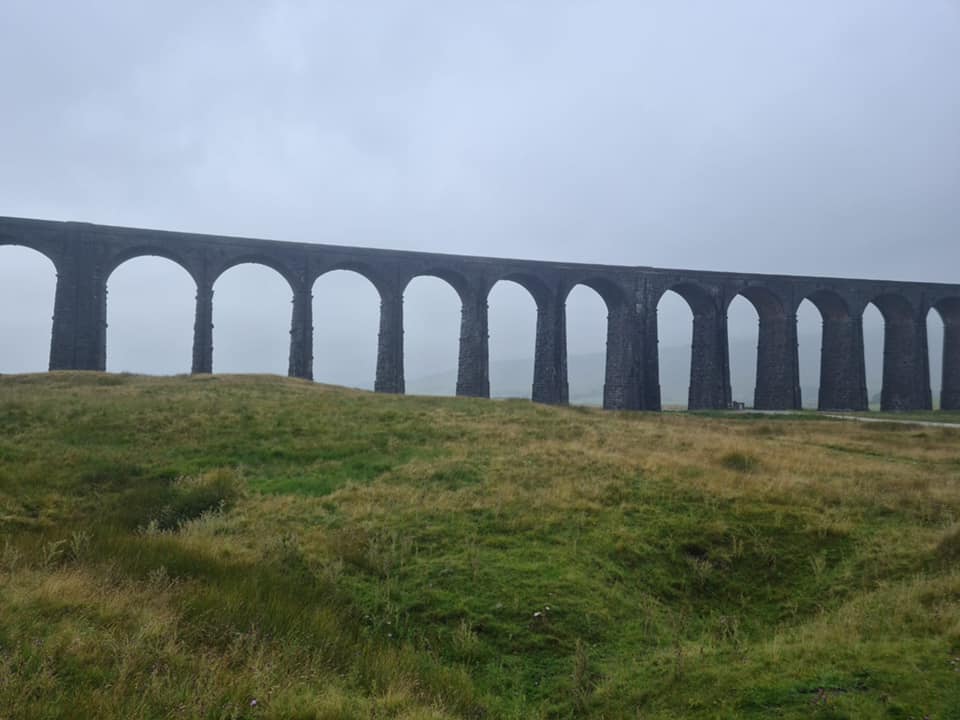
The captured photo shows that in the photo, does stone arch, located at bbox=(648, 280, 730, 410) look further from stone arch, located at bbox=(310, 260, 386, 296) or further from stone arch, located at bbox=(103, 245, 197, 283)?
stone arch, located at bbox=(103, 245, 197, 283)

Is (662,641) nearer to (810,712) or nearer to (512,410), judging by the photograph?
(810,712)

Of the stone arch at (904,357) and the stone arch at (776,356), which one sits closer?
the stone arch at (776,356)

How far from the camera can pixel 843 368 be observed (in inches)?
2045

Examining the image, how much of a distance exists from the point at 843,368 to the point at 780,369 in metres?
5.61

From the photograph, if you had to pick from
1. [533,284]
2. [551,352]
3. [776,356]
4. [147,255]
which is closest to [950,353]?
[776,356]

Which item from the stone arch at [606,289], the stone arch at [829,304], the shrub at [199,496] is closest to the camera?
the shrub at [199,496]

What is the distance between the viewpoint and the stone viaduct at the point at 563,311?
35031 mm

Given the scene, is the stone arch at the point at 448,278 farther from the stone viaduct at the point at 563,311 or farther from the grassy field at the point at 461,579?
the grassy field at the point at 461,579

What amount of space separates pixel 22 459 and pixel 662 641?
1286 cm

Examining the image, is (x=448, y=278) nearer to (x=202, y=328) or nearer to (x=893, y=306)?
(x=202, y=328)

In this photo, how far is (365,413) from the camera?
68.8ft

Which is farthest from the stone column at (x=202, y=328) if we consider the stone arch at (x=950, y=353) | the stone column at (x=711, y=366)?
the stone arch at (x=950, y=353)

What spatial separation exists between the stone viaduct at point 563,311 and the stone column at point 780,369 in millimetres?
81

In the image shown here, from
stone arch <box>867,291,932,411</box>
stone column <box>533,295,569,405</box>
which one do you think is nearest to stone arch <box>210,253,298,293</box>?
stone column <box>533,295,569,405</box>
